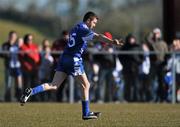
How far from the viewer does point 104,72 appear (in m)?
20.9

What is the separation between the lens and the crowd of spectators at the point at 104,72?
20812 mm

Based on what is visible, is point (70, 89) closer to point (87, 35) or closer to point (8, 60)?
point (8, 60)

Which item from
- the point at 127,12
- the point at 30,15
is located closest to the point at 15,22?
the point at 30,15

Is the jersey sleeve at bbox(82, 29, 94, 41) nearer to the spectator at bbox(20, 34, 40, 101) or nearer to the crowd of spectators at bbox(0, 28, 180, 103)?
the crowd of spectators at bbox(0, 28, 180, 103)

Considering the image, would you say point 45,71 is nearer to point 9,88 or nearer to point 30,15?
point 9,88

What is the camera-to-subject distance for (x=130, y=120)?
12.9m

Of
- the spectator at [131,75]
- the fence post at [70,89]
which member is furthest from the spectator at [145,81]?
the fence post at [70,89]

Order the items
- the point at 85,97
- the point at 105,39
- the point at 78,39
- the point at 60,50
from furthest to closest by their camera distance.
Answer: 1. the point at 60,50
2. the point at 85,97
3. the point at 78,39
4. the point at 105,39

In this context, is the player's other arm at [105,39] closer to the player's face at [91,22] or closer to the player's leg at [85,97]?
the player's face at [91,22]

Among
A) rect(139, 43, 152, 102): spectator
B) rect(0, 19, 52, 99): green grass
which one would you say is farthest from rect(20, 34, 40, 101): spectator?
rect(0, 19, 52, 99): green grass

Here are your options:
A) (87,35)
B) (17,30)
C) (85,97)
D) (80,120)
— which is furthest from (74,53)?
(17,30)

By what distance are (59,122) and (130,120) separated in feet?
4.79

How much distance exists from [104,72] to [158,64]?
5.67 feet

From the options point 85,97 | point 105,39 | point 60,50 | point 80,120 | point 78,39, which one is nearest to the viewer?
point 105,39
